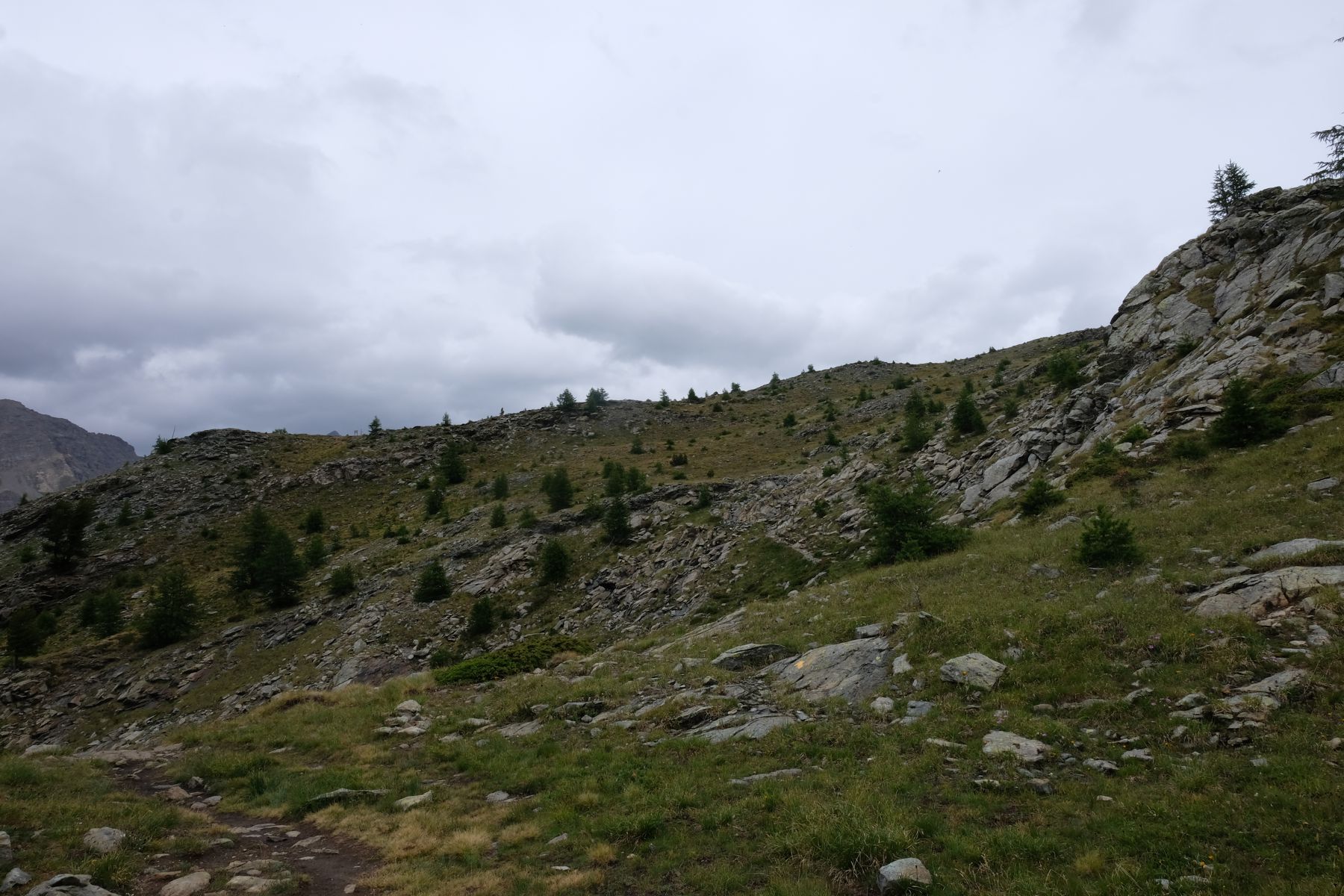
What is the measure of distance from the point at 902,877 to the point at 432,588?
37816mm

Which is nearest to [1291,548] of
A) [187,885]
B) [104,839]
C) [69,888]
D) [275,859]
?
[275,859]

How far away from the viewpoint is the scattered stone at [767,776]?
37.3ft

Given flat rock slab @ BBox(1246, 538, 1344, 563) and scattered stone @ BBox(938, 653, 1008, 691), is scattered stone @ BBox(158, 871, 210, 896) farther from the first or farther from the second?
flat rock slab @ BBox(1246, 538, 1344, 563)

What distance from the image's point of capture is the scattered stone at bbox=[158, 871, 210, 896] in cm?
910

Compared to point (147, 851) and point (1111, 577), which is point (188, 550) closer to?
point (147, 851)

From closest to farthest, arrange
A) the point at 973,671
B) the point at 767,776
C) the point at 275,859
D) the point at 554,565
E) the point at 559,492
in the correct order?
1. the point at 275,859
2. the point at 767,776
3. the point at 973,671
4. the point at 554,565
5. the point at 559,492

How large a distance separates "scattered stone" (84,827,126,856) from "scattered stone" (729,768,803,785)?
11418 mm

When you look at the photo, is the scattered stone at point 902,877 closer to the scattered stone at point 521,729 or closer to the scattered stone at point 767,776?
the scattered stone at point 767,776

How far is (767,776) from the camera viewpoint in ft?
37.7

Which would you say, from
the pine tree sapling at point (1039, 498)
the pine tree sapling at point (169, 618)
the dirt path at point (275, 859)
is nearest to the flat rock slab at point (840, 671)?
the dirt path at point (275, 859)

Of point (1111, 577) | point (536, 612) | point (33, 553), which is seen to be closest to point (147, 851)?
point (1111, 577)

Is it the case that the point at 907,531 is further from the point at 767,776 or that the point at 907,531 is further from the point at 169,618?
the point at 169,618

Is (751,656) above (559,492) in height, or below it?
below

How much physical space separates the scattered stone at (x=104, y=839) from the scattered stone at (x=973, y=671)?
17289 mm
